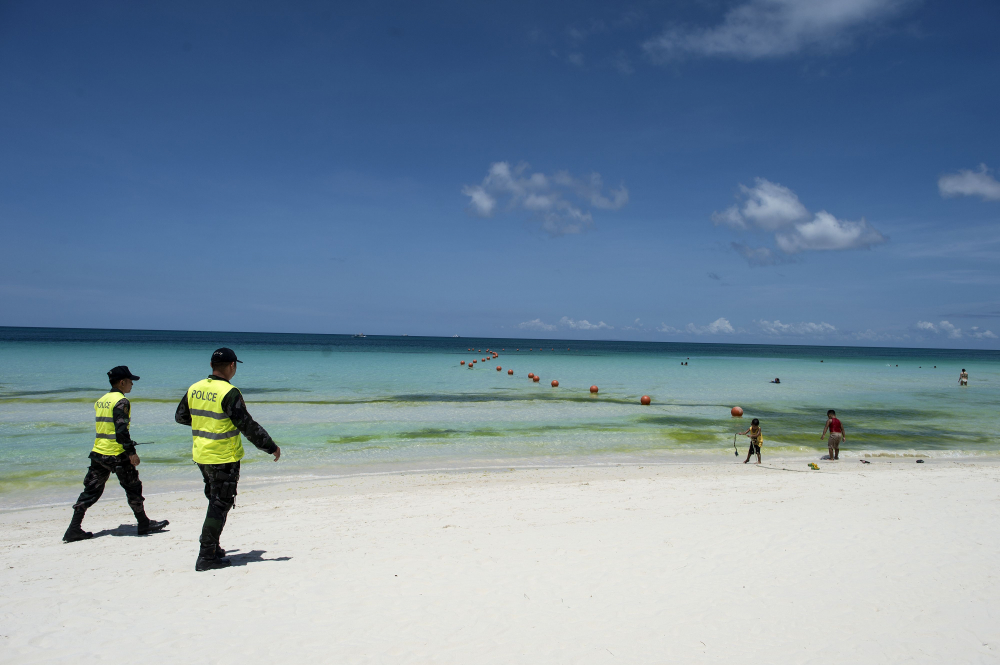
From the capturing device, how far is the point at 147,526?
698cm

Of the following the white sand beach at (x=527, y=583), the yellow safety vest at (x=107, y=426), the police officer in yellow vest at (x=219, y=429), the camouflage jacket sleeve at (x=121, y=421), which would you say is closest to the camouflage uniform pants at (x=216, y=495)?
the police officer in yellow vest at (x=219, y=429)

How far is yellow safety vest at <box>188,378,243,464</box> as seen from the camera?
5137 millimetres

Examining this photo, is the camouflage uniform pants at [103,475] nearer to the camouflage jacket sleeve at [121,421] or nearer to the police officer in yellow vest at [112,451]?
the police officer in yellow vest at [112,451]

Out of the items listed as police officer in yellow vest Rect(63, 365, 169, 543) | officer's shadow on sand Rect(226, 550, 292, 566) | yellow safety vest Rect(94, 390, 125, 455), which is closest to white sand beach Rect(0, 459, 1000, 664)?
officer's shadow on sand Rect(226, 550, 292, 566)

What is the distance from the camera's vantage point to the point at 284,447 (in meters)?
14.1

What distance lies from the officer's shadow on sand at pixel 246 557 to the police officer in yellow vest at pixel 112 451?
1573mm

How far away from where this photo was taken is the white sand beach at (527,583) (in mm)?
4082

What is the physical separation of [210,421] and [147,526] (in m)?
3.00

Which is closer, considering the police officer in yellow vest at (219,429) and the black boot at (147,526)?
the police officer in yellow vest at (219,429)

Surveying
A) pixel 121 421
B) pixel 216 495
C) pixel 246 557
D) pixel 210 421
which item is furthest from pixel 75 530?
pixel 210 421

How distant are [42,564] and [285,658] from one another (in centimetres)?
381

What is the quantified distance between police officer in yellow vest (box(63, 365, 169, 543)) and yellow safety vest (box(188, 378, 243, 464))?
5.64 ft

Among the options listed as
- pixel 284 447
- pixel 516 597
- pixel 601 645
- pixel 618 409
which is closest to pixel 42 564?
pixel 516 597

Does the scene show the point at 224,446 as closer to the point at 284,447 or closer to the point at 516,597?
the point at 516,597
